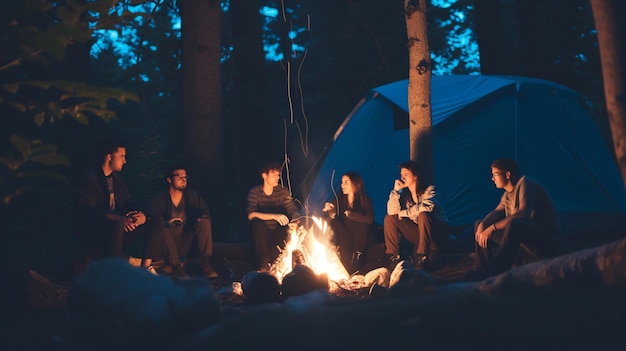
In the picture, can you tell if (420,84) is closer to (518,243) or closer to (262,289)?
(518,243)

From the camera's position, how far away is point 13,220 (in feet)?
26.2

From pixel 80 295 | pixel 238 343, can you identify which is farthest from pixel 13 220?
pixel 238 343

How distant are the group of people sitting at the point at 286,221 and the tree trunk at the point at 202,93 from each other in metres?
1.21

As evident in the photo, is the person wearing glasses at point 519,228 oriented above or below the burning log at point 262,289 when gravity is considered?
above

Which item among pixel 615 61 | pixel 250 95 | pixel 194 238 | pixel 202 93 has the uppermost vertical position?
pixel 250 95

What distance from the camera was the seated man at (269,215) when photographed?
8.30 metres

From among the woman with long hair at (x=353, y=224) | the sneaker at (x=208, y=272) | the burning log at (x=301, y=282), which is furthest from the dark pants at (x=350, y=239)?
the burning log at (x=301, y=282)

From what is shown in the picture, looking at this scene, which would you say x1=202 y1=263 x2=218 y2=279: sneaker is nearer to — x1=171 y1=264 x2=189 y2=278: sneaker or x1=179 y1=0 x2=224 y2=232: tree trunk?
x1=171 y1=264 x2=189 y2=278: sneaker

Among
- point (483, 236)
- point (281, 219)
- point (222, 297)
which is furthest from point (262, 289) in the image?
point (483, 236)

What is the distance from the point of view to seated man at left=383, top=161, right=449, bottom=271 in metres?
7.77

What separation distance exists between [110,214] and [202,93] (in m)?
2.84

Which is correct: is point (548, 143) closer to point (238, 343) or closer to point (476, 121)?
point (476, 121)

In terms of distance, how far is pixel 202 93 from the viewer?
9.61 meters

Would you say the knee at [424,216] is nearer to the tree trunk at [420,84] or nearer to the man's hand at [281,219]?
the tree trunk at [420,84]
